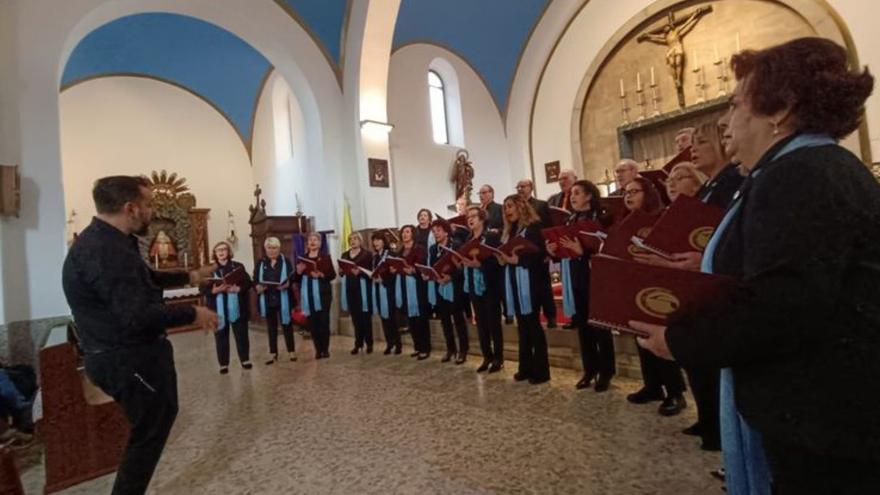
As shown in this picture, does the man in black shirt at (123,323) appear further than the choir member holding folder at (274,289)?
No

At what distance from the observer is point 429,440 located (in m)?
2.97

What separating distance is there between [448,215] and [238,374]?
6.57m

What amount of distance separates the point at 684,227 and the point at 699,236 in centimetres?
8

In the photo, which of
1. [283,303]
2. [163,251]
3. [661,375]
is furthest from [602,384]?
[163,251]

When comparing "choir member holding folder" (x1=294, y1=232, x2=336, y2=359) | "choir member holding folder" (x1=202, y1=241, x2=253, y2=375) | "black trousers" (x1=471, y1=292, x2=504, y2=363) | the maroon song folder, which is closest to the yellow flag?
"choir member holding folder" (x1=294, y1=232, x2=336, y2=359)

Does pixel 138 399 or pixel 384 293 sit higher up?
pixel 384 293

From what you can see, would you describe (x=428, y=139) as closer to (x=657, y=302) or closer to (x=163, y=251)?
(x=163, y=251)

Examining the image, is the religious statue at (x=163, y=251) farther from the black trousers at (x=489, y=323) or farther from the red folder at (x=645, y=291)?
the red folder at (x=645, y=291)

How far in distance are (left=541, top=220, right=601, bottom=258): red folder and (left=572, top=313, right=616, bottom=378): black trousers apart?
0.50 m

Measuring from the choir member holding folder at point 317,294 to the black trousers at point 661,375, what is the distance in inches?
156

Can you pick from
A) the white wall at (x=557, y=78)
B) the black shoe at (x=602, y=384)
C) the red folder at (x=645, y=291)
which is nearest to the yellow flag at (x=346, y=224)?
the white wall at (x=557, y=78)

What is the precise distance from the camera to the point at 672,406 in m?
3.08

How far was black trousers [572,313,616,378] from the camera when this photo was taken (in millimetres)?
3691

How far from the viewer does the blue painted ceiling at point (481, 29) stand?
987 centimetres
